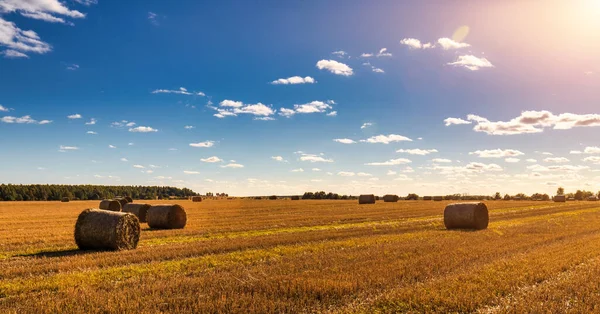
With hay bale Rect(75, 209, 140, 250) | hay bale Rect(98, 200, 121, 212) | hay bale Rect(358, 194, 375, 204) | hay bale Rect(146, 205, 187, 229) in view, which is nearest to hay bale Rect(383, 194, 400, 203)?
hay bale Rect(358, 194, 375, 204)

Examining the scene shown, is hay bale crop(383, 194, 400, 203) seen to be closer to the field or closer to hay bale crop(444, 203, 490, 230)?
hay bale crop(444, 203, 490, 230)

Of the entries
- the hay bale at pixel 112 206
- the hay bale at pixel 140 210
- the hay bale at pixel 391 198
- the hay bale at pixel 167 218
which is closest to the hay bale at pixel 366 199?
the hay bale at pixel 391 198

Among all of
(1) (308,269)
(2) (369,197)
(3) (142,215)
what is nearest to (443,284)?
(1) (308,269)

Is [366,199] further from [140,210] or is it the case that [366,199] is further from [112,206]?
[140,210]

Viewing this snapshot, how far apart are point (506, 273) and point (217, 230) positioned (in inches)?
550

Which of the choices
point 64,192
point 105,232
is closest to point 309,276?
point 105,232

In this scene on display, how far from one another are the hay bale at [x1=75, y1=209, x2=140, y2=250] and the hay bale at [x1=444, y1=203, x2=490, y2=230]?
16.3 metres

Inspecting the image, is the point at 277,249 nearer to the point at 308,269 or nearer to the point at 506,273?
the point at 308,269

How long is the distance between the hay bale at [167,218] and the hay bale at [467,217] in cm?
1451

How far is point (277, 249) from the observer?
14.1 metres

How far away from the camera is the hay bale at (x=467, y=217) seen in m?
23.3

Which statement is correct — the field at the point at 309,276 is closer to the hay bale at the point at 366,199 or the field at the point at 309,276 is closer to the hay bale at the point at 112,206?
the hay bale at the point at 112,206

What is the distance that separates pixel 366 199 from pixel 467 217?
36.8 m

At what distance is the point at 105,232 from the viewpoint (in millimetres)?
15164
